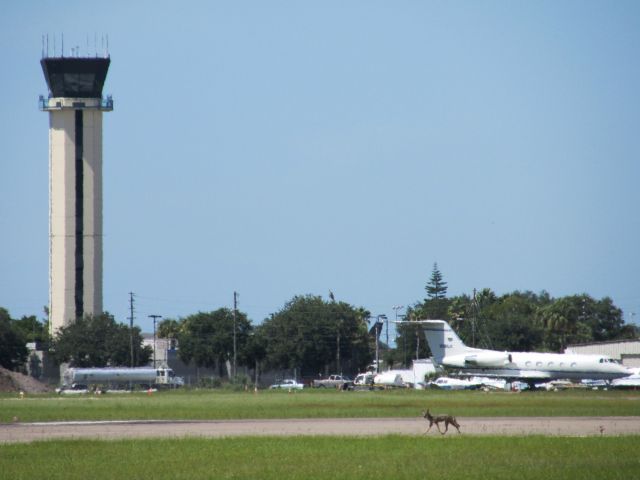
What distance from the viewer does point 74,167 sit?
126 meters

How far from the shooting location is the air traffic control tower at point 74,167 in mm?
126375

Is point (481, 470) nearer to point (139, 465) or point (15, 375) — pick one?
point (139, 465)

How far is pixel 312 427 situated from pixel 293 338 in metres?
95.4

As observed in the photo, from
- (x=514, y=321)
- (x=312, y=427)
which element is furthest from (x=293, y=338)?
(x=312, y=427)

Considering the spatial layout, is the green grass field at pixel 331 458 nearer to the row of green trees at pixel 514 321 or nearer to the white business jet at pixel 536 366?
the white business jet at pixel 536 366

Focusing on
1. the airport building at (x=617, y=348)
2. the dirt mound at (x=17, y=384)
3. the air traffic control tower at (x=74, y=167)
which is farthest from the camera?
the air traffic control tower at (x=74, y=167)

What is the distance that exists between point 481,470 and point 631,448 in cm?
615

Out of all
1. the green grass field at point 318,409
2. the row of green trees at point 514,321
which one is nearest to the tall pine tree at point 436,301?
the row of green trees at point 514,321

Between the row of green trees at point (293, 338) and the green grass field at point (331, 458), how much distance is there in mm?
93092

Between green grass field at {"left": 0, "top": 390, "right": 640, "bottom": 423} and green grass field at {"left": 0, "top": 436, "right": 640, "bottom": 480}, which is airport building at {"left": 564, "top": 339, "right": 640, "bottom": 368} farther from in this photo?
green grass field at {"left": 0, "top": 436, "right": 640, "bottom": 480}

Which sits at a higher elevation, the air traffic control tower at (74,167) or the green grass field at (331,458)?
the air traffic control tower at (74,167)

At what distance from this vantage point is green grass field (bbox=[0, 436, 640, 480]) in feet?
84.2

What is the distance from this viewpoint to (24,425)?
44625 mm

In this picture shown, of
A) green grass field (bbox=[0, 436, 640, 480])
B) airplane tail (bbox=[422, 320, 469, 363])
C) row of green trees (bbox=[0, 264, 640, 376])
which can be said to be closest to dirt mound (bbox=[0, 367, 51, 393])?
row of green trees (bbox=[0, 264, 640, 376])
